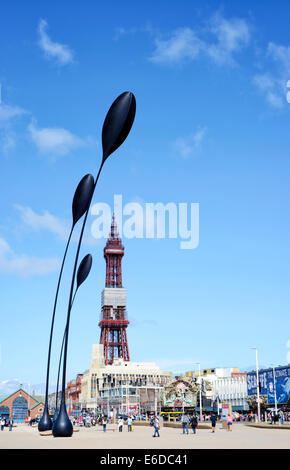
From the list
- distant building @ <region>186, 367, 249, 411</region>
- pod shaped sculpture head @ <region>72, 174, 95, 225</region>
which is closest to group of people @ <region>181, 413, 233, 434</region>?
pod shaped sculpture head @ <region>72, 174, 95, 225</region>

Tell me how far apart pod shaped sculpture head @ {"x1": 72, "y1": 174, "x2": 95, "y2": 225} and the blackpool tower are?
115343mm

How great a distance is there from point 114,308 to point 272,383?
252 feet

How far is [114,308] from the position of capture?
148125mm

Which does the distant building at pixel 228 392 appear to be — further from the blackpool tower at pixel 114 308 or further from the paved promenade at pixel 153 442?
the paved promenade at pixel 153 442

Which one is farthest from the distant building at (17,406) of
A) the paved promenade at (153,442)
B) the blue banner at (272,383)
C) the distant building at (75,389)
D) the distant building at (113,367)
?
the paved promenade at (153,442)

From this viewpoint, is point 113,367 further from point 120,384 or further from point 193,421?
point 193,421

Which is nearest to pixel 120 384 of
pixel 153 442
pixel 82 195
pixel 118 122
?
pixel 82 195

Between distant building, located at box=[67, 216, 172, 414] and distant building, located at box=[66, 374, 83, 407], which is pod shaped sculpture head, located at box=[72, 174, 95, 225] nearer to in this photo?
distant building, located at box=[67, 216, 172, 414]

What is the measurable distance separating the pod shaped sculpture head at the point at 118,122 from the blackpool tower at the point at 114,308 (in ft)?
402

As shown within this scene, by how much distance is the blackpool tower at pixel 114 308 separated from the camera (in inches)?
5709

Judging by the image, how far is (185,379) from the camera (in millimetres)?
93438
